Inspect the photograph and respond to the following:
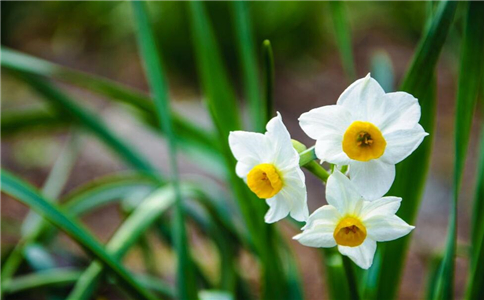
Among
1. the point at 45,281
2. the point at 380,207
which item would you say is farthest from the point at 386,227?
the point at 45,281

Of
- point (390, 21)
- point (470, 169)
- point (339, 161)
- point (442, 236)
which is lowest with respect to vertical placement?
point (339, 161)

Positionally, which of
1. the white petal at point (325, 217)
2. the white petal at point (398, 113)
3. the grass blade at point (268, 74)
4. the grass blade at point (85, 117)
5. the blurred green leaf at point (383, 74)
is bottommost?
the white petal at point (325, 217)

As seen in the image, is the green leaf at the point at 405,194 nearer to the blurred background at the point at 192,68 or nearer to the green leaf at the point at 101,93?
the green leaf at the point at 101,93

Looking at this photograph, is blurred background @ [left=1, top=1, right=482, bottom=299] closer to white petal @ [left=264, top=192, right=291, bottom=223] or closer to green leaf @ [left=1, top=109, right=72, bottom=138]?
green leaf @ [left=1, top=109, right=72, bottom=138]

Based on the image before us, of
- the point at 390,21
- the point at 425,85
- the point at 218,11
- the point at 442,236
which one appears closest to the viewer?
the point at 425,85

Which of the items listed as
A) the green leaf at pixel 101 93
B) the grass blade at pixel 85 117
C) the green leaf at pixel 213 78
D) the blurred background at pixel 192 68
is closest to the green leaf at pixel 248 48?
the green leaf at pixel 213 78

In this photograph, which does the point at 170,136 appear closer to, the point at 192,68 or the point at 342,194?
the point at 342,194

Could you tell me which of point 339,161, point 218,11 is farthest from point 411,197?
point 218,11

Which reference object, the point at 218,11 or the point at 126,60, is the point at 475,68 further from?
the point at 126,60

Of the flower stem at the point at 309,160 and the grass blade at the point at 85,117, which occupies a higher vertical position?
the grass blade at the point at 85,117
